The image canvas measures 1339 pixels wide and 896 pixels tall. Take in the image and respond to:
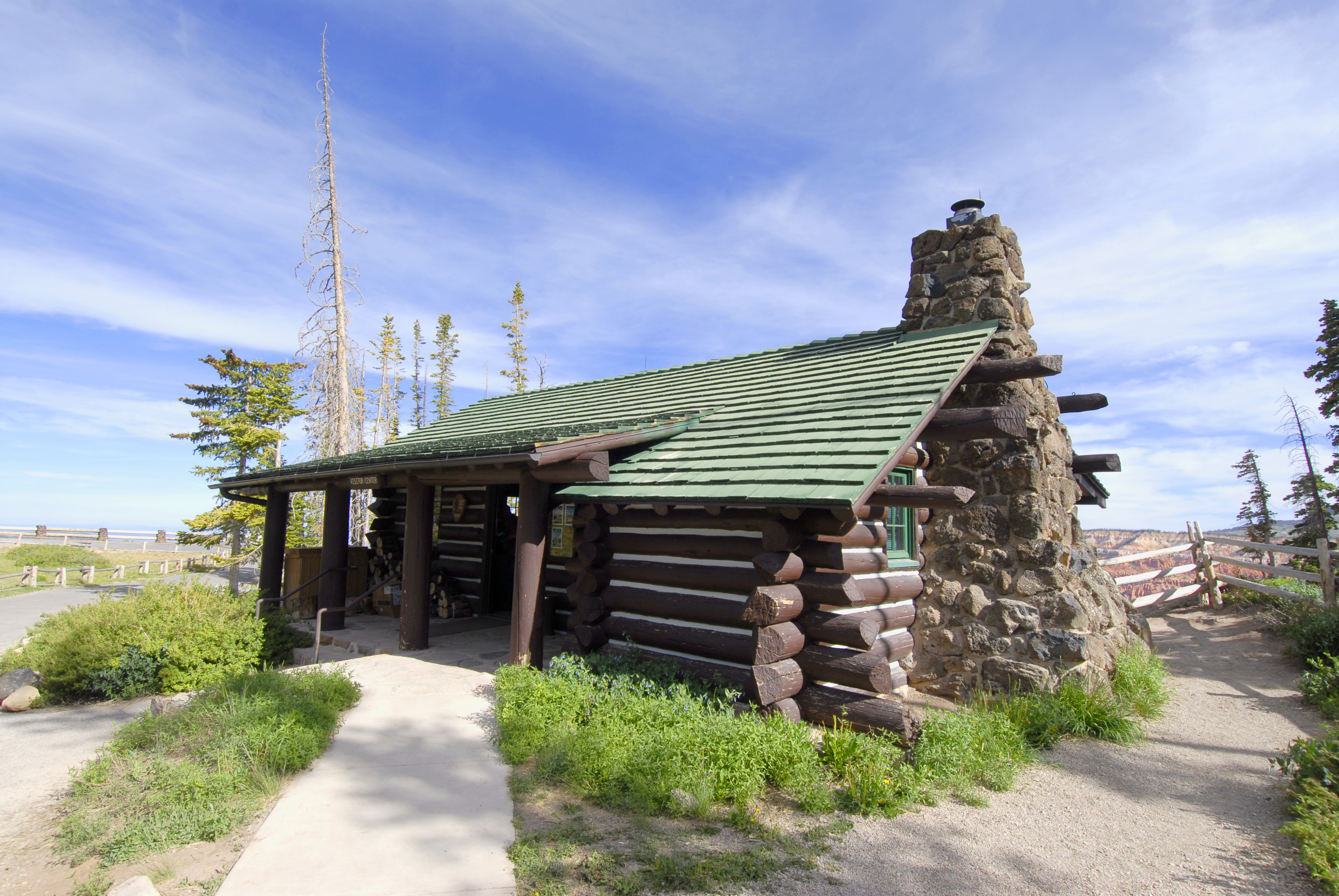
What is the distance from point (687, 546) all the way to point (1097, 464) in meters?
6.68

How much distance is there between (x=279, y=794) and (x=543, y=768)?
2.00m

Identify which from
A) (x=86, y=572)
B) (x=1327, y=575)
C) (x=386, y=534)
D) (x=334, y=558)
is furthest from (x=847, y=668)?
(x=86, y=572)

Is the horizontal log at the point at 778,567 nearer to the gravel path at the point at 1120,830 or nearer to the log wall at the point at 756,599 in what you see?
the log wall at the point at 756,599

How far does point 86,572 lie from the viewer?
24156 mm

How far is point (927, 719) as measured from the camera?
636 centimetres

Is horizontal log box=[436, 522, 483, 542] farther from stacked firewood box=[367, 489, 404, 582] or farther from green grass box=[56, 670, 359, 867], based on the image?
green grass box=[56, 670, 359, 867]

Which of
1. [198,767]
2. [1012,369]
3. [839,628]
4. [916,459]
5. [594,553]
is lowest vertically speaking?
[198,767]

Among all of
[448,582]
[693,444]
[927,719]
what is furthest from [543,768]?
[448,582]

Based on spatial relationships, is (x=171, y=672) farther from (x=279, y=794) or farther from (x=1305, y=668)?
(x=1305, y=668)

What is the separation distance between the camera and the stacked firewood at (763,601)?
6328 millimetres

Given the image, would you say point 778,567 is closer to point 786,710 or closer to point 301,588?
point 786,710

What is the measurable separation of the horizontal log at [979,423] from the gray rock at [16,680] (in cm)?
1156

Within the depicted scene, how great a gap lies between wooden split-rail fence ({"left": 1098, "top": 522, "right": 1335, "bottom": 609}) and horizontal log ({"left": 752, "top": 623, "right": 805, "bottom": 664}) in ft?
34.7

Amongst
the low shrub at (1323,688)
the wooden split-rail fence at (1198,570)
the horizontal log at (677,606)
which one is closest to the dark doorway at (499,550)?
the horizontal log at (677,606)
